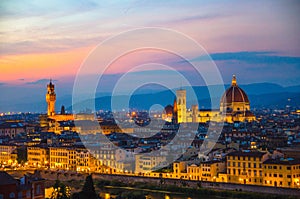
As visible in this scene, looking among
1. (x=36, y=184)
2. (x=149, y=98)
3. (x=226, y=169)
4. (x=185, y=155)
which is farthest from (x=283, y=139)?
(x=149, y=98)

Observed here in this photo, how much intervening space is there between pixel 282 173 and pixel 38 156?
36.8 feet

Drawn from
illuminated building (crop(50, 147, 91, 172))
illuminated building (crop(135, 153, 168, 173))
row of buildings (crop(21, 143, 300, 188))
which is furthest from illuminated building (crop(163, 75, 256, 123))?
illuminated building (crop(135, 153, 168, 173))

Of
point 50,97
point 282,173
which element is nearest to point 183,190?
point 282,173

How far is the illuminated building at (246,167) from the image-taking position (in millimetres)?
15312

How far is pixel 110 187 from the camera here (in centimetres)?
1700

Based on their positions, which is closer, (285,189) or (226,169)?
(285,189)

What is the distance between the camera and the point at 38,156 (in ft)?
76.1

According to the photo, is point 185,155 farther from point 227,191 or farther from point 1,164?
point 1,164

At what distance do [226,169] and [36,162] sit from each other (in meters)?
9.24

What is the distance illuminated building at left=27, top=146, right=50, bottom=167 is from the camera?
22828 millimetres

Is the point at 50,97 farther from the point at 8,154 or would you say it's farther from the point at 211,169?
the point at 211,169

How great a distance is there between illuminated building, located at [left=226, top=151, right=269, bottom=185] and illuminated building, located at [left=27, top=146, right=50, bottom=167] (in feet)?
29.5

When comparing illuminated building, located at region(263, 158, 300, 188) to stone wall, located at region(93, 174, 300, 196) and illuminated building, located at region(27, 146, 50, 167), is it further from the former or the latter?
illuminated building, located at region(27, 146, 50, 167)

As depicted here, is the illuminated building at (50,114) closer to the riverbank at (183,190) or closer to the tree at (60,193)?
the riverbank at (183,190)
